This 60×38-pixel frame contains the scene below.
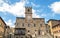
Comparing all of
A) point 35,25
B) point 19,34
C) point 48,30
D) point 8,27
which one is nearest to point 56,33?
point 48,30

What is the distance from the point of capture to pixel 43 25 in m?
78.2

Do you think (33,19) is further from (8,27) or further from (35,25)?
(8,27)

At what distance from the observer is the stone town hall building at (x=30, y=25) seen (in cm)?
7600

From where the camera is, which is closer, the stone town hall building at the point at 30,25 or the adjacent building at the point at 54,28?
the adjacent building at the point at 54,28

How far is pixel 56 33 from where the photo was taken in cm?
7194

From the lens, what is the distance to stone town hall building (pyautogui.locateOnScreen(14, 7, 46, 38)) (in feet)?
249

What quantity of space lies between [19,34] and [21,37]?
5.98 feet

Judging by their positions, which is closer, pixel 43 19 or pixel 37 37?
pixel 37 37

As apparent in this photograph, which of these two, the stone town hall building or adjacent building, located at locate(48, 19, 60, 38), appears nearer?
adjacent building, located at locate(48, 19, 60, 38)

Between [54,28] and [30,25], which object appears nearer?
[54,28]

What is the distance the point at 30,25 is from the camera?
3081 inches

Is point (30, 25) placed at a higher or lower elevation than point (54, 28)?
higher

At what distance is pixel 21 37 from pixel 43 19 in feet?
49.0

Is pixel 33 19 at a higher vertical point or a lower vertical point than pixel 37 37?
higher
